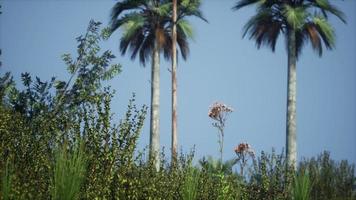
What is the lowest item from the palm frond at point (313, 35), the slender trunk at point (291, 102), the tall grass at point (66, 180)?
the tall grass at point (66, 180)

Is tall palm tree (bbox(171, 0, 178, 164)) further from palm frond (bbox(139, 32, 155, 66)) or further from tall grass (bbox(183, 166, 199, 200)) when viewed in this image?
tall grass (bbox(183, 166, 199, 200))

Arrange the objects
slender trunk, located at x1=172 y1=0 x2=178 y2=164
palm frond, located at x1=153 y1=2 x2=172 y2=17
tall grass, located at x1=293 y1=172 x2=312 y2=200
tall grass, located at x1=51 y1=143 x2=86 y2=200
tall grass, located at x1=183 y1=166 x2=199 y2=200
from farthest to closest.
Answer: palm frond, located at x1=153 y1=2 x2=172 y2=17 < slender trunk, located at x1=172 y1=0 x2=178 y2=164 < tall grass, located at x1=293 y1=172 x2=312 y2=200 < tall grass, located at x1=183 y1=166 x2=199 y2=200 < tall grass, located at x1=51 y1=143 x2=86 y2=200

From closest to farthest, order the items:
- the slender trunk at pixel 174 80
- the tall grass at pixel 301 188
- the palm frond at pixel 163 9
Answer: the tall grass at pixel 301 188 → the slender trunk at pixel 174 80 → the palm frond at pixel 163 9

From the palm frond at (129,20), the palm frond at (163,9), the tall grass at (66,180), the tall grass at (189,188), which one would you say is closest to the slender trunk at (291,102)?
the palm frond at (163,9)

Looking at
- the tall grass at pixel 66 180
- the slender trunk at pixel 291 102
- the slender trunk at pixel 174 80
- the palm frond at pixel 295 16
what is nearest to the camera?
the tall grass at pixel 66 180

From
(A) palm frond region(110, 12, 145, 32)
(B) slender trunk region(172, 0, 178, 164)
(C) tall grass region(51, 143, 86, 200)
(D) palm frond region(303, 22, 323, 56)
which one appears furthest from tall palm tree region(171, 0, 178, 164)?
(C) tall grass region(51, 143, 86, 200)

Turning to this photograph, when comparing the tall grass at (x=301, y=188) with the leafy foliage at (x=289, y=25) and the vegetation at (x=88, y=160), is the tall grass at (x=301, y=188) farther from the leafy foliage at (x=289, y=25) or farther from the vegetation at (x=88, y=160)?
the leafy foliage at (x=289, y=25)

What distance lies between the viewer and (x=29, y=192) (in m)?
5.29

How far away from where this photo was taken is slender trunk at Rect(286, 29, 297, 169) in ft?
56.1

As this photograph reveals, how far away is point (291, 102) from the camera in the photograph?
17609 mm

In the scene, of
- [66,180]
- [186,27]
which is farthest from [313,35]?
[66,180]

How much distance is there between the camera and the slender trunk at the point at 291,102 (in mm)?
17109

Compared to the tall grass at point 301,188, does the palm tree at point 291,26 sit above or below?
above

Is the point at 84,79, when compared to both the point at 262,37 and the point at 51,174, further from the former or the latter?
the point at 262,37
